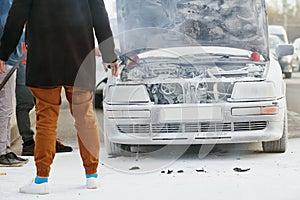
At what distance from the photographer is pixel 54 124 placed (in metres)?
4.87

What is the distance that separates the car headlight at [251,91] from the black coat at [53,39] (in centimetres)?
184

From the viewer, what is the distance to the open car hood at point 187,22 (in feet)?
24.2

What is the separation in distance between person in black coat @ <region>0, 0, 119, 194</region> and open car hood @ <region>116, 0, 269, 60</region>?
2.50 m

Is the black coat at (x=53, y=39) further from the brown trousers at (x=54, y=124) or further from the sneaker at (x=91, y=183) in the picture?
the sneaker at (x=91, y=183)

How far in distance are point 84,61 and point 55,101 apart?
0.36 meters

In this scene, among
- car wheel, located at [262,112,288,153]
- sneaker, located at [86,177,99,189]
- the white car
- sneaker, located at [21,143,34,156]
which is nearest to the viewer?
sneaker, located at [86,177,99,189]

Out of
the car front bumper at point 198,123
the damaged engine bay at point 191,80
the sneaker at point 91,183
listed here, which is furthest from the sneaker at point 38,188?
the damaged engine bay at point 191,80

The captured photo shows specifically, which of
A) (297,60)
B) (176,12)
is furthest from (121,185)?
(297,60)

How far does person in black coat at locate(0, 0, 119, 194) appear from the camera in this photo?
15.4ft

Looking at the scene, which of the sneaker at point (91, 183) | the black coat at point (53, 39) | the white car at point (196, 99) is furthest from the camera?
the white car at point (196, 99)

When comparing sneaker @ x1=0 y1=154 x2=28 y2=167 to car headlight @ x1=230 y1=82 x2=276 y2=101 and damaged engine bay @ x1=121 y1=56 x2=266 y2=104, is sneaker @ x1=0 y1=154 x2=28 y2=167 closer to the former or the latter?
damaged engine bay @ x1=121 y1=56 x2=266 y2=104

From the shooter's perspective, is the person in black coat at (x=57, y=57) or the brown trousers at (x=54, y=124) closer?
the person in black coat at (x=57, y=57)

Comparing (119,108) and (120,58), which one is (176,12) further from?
(119,108)

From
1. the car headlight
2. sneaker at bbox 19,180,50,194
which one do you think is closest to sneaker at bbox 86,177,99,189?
sneaker at bbox 19,180,50,194
